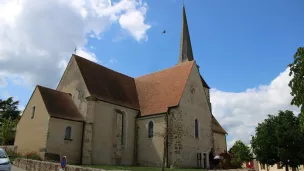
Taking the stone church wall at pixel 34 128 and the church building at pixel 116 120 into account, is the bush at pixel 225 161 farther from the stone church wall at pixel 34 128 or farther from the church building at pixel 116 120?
the stone church wall at pixel 34 128

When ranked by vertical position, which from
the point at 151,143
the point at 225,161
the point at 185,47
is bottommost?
the point at 225,161

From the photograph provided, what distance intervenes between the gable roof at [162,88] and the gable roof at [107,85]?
1043 mm

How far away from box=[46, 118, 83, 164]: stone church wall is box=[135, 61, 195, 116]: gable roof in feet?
22.9

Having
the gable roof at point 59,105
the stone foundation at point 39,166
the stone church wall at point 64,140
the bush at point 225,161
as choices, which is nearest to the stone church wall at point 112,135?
the stone church wall at point 64,140

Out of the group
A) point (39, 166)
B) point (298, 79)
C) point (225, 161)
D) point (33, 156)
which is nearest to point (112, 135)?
point (33, 156)

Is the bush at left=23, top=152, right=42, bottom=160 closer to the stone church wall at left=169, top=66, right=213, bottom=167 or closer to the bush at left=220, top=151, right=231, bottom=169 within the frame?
the stone church wall at left=169, top=66, right=213, bottom=167

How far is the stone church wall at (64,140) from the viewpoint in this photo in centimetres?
2270

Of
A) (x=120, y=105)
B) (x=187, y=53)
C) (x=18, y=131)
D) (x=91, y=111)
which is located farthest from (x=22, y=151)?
(x=187, y=53)

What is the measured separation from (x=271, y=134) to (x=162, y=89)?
1129 cm

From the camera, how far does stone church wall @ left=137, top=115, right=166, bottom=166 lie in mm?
26016

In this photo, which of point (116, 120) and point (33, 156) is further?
point (116, 120)

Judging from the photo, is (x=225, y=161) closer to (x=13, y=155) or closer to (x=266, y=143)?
(x=266, y=143)

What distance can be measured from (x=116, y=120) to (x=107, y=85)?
4.08 meters

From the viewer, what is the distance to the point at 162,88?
98.0 ft
